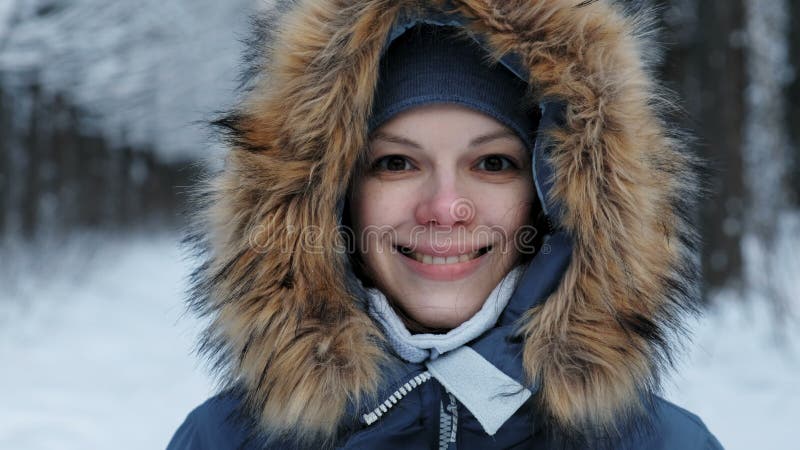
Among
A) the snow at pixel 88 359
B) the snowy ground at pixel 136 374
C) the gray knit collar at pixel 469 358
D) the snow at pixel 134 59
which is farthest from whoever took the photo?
the snow at pixel 134 59

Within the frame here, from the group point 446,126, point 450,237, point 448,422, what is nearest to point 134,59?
point 446,126

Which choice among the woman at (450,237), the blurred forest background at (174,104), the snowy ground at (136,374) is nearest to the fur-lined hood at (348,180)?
the woman at (450,237)

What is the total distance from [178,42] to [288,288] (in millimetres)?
20925

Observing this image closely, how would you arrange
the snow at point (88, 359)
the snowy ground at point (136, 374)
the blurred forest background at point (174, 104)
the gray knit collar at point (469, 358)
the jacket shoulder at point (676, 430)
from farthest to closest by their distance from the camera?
the blurred forest background at point (174, 104) < the snow at point (88, 359) < the snowy ground at point (136, 374) < the jacket shoulder at point (676, 430) < the gray knit collar at point (469, 358)

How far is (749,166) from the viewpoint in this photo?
279 inches

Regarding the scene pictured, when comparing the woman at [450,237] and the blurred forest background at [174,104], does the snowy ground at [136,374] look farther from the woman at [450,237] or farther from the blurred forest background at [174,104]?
the blurred forest background at [174,104]

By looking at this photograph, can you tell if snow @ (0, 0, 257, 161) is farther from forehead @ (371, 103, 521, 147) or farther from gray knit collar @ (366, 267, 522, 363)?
gray knit collar @ (366, 267, 522, 363)

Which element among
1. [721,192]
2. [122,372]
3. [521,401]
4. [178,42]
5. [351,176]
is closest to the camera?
[521,401]

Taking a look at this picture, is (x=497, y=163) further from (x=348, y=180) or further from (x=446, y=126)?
(x=348, y=180)

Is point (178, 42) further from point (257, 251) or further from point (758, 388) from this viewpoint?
point (257, 251)

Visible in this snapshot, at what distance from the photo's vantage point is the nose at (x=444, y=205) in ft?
5.21

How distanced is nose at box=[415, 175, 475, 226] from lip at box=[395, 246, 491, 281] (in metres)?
0.09

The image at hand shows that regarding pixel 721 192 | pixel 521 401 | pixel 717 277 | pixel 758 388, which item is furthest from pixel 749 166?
pixel 521 401

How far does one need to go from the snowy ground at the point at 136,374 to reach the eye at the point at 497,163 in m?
0.84
